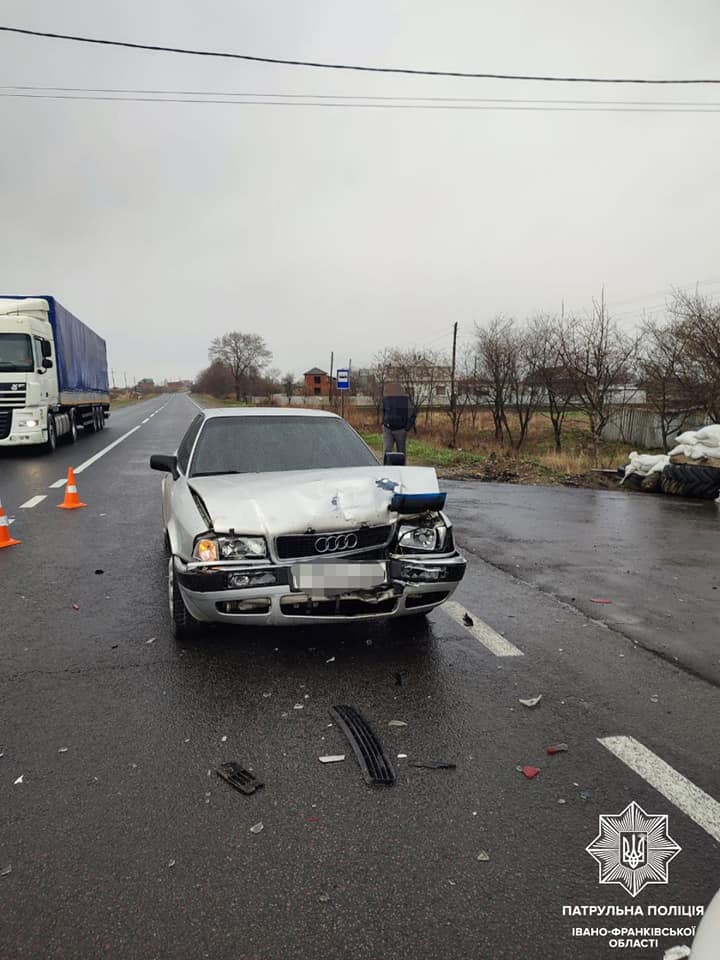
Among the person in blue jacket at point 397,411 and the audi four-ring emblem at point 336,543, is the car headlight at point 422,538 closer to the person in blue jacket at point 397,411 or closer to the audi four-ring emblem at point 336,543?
the audi four-ring emblem at point 336,543

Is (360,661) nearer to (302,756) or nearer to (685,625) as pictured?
(302,756)

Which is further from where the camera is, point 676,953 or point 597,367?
point 597,367

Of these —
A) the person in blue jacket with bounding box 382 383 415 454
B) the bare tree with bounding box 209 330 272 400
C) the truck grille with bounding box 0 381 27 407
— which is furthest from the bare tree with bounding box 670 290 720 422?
the bare tree with bounding box 209 330 272 400

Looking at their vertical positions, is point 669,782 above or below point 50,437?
below

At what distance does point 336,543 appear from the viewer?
371cm

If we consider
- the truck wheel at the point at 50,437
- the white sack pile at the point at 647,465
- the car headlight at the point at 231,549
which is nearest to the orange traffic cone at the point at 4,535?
the car headlight at the point at 231,549

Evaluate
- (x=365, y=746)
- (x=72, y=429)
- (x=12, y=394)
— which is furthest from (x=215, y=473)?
(x=72, y=429)

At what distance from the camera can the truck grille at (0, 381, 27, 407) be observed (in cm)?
1434

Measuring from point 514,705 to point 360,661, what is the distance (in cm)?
101

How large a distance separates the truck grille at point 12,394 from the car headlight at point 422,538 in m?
13.8

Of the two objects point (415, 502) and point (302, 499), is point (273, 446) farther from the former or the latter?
point (415, 502)

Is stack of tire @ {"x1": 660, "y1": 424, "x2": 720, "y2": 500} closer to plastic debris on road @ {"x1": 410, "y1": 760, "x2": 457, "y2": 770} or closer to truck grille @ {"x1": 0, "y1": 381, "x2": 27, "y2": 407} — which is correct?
plastic debris on road @ {"x1": 410, "y1": 760, "x2": 457, "y2": 770}

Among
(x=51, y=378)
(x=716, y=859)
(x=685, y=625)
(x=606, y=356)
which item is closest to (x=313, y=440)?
(x=685, y=625)

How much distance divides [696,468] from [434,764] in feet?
33.5
